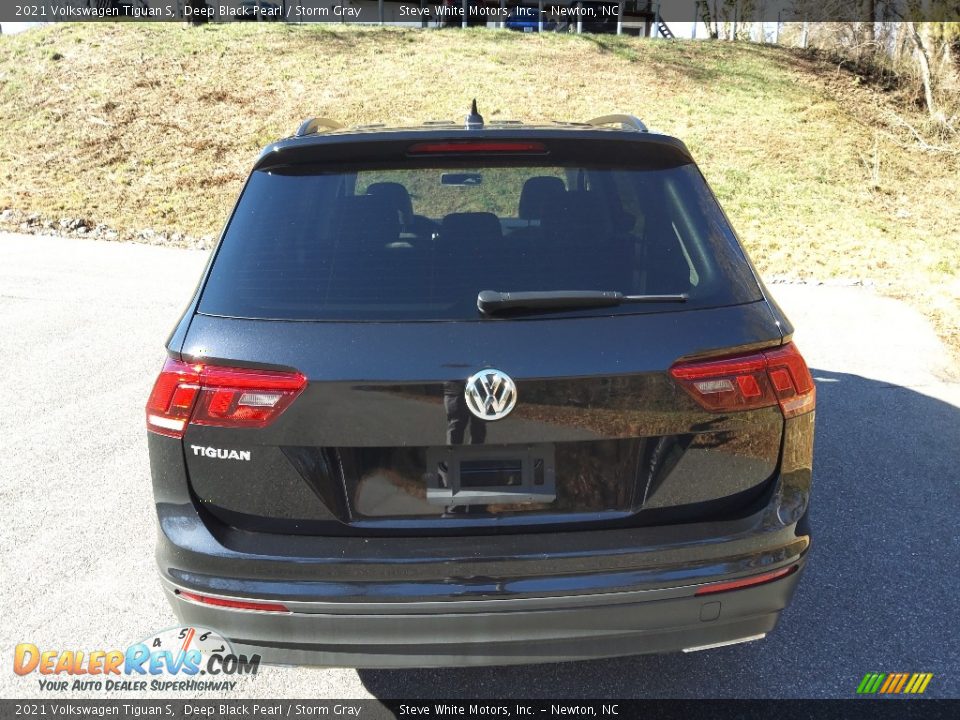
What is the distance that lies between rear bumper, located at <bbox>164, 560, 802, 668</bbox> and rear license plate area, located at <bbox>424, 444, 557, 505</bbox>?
262 millimetres

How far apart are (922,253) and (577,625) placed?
12.9m

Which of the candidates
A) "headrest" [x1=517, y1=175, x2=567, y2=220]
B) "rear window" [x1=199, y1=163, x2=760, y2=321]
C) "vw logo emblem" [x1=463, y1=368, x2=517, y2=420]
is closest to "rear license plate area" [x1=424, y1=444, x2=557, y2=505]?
"vw logo emblem" [x1=463, y1=368, x2=517, y2=420]

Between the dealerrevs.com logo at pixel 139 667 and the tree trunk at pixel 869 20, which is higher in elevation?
the tree trunk at pixel 869 20

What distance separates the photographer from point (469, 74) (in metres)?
24.4

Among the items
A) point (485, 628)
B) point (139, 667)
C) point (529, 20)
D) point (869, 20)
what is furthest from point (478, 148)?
point (529, 20)

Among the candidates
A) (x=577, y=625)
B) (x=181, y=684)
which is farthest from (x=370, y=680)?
(x=577, y=625)

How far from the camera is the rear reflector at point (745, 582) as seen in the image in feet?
7.16

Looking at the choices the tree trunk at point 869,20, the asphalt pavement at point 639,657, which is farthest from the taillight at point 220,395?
the tree trunk at point 869,20

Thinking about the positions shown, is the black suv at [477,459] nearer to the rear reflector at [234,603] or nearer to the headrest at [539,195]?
the rear reflector at [234,603]

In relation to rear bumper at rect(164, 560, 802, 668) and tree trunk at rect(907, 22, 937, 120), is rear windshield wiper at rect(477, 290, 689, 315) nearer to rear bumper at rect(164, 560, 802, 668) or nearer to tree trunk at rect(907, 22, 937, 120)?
rear bumper at rect(164, 560, 802, 668)

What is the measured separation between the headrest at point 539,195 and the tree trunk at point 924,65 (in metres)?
22.4

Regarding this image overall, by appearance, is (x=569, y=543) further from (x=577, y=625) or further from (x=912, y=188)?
(x=912, y=188)

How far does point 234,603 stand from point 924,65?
24.4 metres

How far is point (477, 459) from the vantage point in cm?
213
